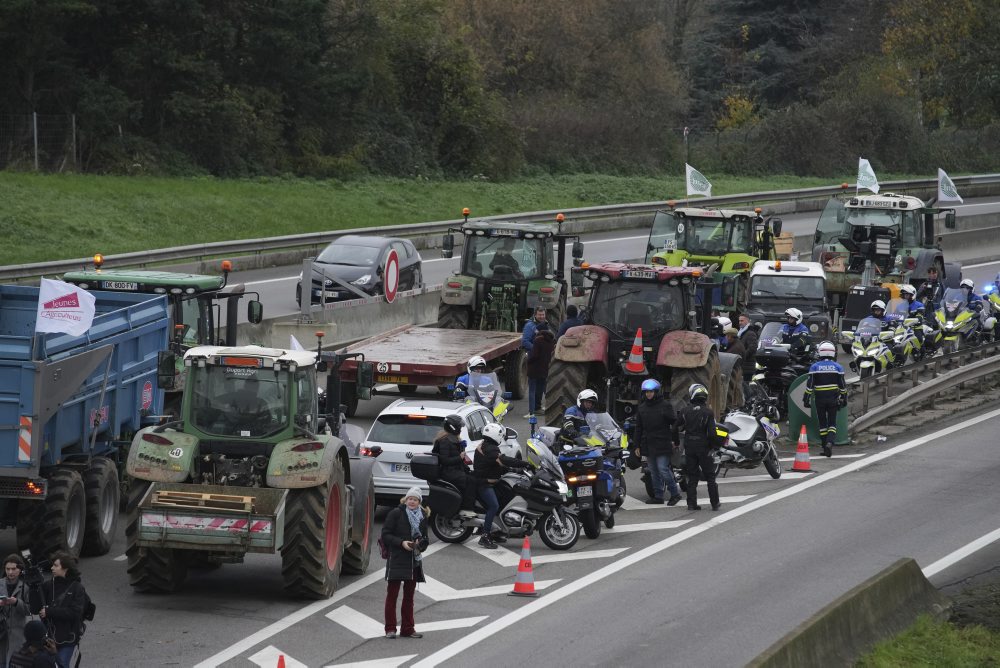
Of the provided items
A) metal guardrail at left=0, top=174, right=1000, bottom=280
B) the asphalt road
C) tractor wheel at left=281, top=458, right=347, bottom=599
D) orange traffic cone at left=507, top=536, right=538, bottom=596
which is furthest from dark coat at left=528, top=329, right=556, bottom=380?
metal guardrail at left=0, top=174, right=1000, bottom=280

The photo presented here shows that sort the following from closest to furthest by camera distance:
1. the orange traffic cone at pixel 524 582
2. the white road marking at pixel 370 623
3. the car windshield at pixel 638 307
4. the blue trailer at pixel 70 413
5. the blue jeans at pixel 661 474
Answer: the white road marking at pixel 370 623 < the blue trailer at pixel 70 413 < the orange traffic cone at pixel 524 582 < the blue jeans at pixel 661 474 < the car windshield at pixel 638 307

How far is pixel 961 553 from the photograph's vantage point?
60.1ft

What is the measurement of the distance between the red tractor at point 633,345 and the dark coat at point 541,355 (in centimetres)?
159

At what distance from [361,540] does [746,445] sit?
7117mm

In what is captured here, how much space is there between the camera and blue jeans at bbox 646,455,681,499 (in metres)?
20.2

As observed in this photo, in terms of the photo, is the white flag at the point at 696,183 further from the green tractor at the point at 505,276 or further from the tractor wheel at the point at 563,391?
the tractor wheel at the point at 563,391

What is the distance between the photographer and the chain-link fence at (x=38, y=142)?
45875 mm

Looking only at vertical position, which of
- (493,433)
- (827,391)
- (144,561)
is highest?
(493,433)

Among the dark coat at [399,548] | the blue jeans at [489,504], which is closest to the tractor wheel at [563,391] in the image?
the blue jeans at [489,504]

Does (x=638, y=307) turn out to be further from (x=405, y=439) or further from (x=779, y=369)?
(x=405, y=439)

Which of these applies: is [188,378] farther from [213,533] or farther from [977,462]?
[977,462]

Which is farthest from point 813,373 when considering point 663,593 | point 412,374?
point 663,593

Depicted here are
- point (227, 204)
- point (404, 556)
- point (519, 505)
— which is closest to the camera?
point (404, 556)

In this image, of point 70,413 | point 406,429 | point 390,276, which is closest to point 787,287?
point 390,276
